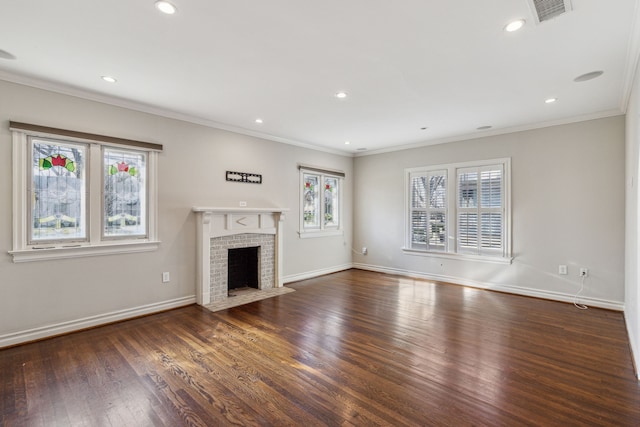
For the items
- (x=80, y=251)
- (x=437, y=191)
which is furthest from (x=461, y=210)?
(x=80, y=251)

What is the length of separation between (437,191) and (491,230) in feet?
3.75

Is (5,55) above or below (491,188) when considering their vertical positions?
above

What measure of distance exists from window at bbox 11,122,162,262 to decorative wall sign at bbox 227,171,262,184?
1.10m

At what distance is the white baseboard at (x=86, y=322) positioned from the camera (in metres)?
3.05

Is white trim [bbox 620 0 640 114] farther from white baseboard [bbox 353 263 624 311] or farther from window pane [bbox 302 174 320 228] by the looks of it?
window pane [bbox 302 174 320 228]

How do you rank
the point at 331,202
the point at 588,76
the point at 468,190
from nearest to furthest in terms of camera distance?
the point at 588,76 < the point at 468,190 < the point at 331,202

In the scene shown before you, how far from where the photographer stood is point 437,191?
573 centimetres

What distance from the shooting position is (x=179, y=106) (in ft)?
12.8

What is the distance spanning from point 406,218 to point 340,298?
235cm

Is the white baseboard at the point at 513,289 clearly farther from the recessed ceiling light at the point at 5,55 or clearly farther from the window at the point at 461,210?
the recessed ceiling light at the point at 5,55

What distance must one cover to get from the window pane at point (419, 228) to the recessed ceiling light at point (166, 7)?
16.6 feet

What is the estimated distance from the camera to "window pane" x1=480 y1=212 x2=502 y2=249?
503 cm

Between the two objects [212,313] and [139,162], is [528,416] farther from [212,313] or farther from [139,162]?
[139,162]

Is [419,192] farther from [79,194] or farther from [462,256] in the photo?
[79,194]
